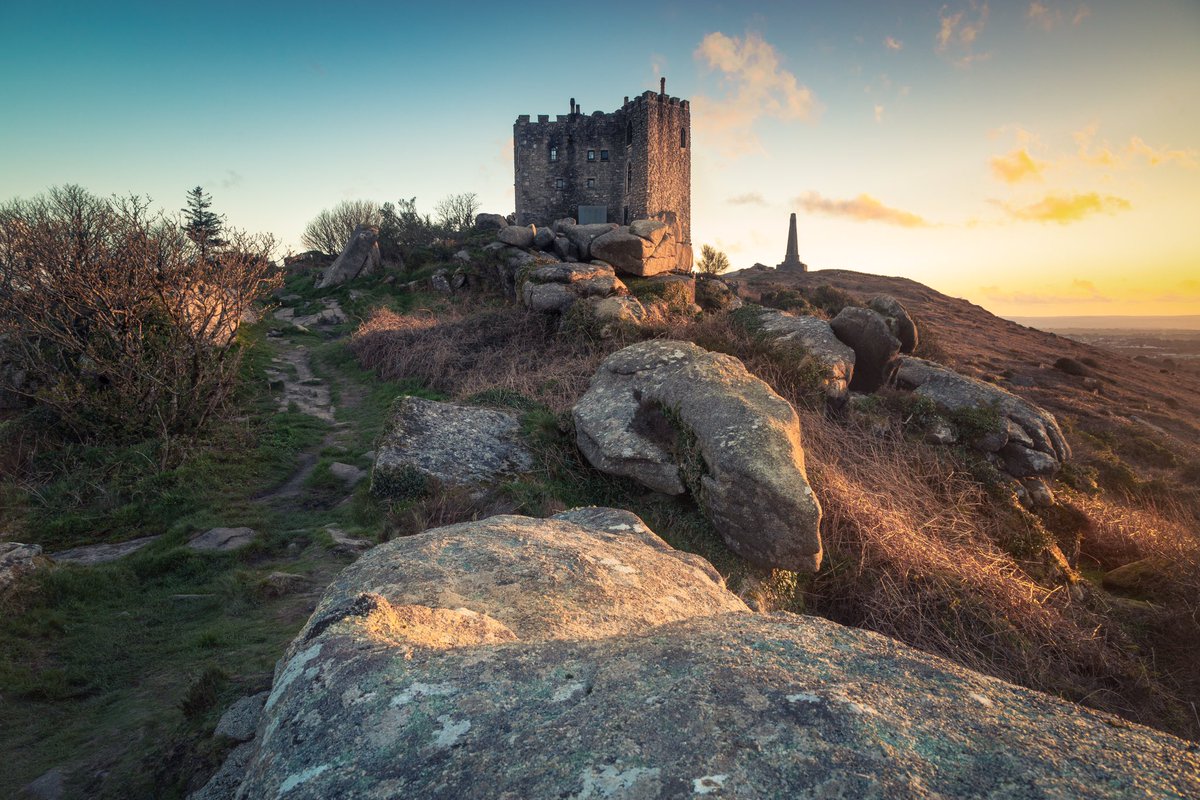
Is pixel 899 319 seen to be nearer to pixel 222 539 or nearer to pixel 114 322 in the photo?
pixel 222 539

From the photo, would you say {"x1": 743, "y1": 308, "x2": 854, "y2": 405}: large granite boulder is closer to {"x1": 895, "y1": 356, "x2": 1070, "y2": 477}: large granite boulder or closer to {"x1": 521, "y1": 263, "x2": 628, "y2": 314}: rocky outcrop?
{"x1": 895, "y1": 356, "x2": 1070, "y2": 477}: large granite boulder

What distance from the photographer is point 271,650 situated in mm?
4543

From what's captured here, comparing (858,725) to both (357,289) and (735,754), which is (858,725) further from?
(357,289)

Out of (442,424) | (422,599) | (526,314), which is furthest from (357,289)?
(422,599)

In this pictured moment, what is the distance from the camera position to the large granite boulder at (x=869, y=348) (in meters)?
11.6

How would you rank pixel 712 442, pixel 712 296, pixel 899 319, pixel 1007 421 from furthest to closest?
pixel 712 296 → pixel 899 319 → pixel 1007 421 → pixel 712 442

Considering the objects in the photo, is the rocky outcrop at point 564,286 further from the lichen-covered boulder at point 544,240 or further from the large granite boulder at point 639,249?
the lichen-covered boulder at point 544,240

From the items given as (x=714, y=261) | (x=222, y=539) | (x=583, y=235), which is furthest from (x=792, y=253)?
(x=222, y=539)

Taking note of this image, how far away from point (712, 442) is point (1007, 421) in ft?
22.6

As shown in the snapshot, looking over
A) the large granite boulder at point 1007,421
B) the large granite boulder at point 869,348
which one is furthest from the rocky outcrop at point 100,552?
the large granite boulder at point 1007,421

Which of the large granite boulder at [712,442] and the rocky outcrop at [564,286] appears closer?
the large granite boulder at [712,442]

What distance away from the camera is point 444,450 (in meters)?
7.88

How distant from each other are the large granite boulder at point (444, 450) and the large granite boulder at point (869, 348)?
6990mm

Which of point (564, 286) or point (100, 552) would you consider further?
point (564, 286)
